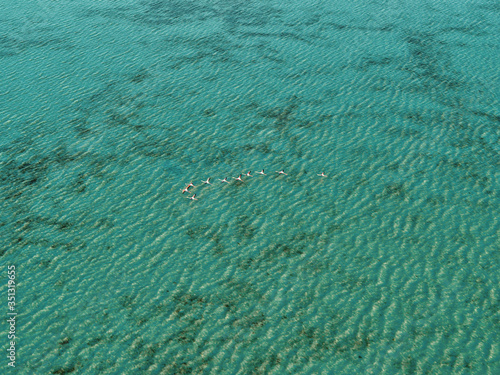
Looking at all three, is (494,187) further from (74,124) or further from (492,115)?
(74,124)

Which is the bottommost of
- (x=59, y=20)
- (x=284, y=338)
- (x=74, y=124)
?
(x=284, y=338)

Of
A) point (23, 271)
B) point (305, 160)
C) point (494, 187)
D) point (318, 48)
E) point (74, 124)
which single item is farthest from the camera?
point (318, 48)

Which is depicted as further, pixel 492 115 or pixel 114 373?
pixel 492 115

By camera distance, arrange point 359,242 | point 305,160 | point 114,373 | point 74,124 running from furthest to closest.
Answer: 1. point 74,124
2. point 305,160
3. point 359,242
4. point 114,373

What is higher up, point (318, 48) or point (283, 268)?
point (318, 48)

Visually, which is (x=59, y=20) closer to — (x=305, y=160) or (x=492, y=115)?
(x=305, y=160)

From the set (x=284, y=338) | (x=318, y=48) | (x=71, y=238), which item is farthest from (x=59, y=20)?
(x=284, y=338)
